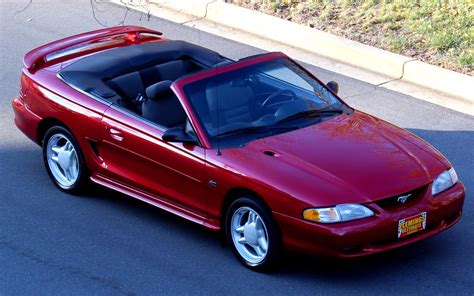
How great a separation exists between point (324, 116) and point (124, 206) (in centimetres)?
205

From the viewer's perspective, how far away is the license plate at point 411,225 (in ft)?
25.5

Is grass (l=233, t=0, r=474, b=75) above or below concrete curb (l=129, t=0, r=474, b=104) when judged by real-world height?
above

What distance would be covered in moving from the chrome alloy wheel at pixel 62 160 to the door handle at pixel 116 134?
26.3 inches

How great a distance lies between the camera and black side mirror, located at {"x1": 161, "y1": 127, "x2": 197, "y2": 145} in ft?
28.0

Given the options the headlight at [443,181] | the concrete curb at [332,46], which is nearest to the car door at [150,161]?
the headlight at [443,181]

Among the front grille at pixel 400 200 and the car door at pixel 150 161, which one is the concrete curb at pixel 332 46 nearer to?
the front grille at pixel 400 200

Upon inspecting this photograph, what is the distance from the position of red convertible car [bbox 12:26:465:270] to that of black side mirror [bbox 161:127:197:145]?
0.01 metres

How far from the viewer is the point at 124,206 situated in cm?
958

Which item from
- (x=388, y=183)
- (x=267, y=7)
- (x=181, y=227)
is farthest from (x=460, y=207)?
(x=267, y=7)

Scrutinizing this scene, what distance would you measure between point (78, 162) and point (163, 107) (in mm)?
1141

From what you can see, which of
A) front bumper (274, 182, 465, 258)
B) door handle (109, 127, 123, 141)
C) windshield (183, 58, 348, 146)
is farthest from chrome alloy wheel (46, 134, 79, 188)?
front bumper (274, 182, 465, 258)

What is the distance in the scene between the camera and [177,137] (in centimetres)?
852

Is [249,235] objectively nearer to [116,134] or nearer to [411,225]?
[411,225]

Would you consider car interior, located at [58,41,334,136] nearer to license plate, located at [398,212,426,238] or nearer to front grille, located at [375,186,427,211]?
front grille, located at [375,186,427,211]
